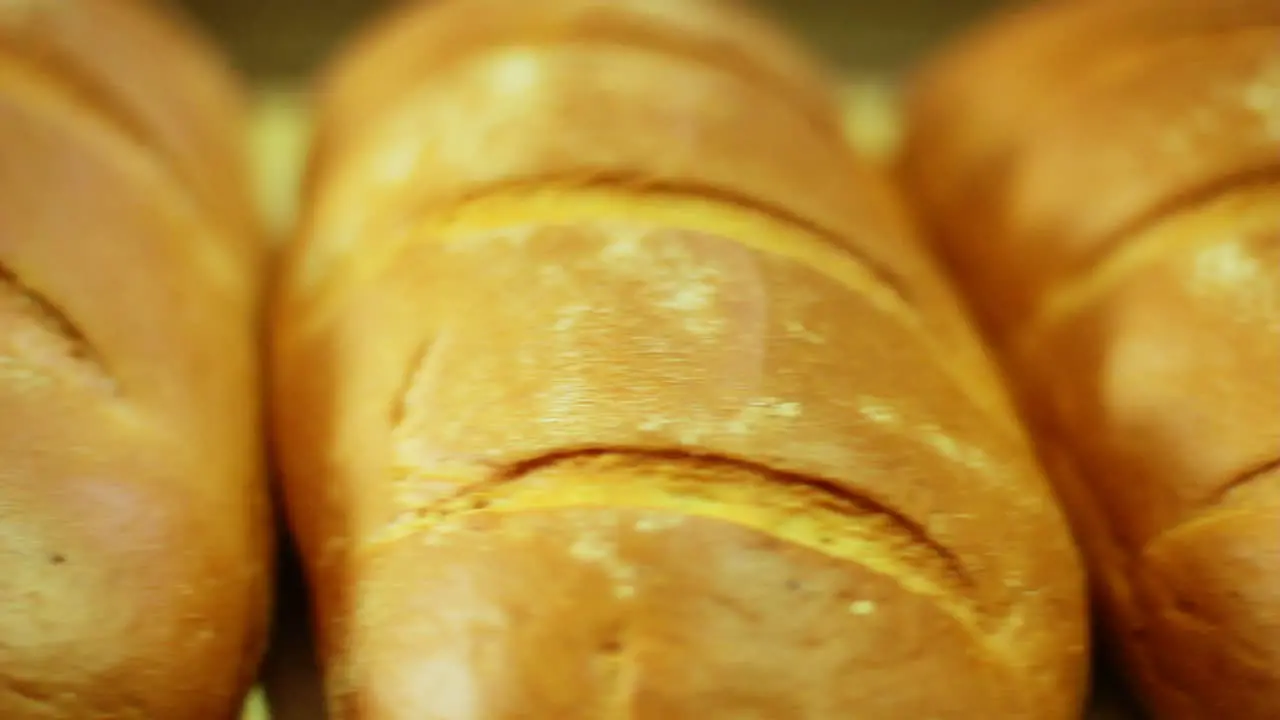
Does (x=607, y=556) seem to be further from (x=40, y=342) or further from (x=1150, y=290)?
(x=1150, y=290)

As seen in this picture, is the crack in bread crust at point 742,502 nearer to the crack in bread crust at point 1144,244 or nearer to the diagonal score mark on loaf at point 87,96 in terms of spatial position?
the crack in bread crust at point 1144,244

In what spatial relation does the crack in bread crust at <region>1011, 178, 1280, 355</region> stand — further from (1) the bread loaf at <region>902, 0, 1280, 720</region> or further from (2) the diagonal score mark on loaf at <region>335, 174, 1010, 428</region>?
(2) the diagonal score mark on loaf at <region>335, 174, 1010, 428</region>

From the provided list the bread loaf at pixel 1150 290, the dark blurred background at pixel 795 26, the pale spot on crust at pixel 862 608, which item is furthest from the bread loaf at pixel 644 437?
the dark blurred background at pixel 795 26

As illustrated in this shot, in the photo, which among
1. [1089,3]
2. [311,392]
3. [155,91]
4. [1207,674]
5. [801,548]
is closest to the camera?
[801,548]

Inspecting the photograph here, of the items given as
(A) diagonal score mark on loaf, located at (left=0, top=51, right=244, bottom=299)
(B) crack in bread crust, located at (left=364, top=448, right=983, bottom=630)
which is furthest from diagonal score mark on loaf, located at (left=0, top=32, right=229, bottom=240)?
(B) crack in bread crust, located at (left=364, top=448, right=983, bottom=630)

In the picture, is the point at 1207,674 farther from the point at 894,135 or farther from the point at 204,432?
the point at 894,135

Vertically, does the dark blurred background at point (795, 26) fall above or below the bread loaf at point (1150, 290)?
above

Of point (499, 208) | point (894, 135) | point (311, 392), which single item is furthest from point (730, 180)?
point (894, 135)
